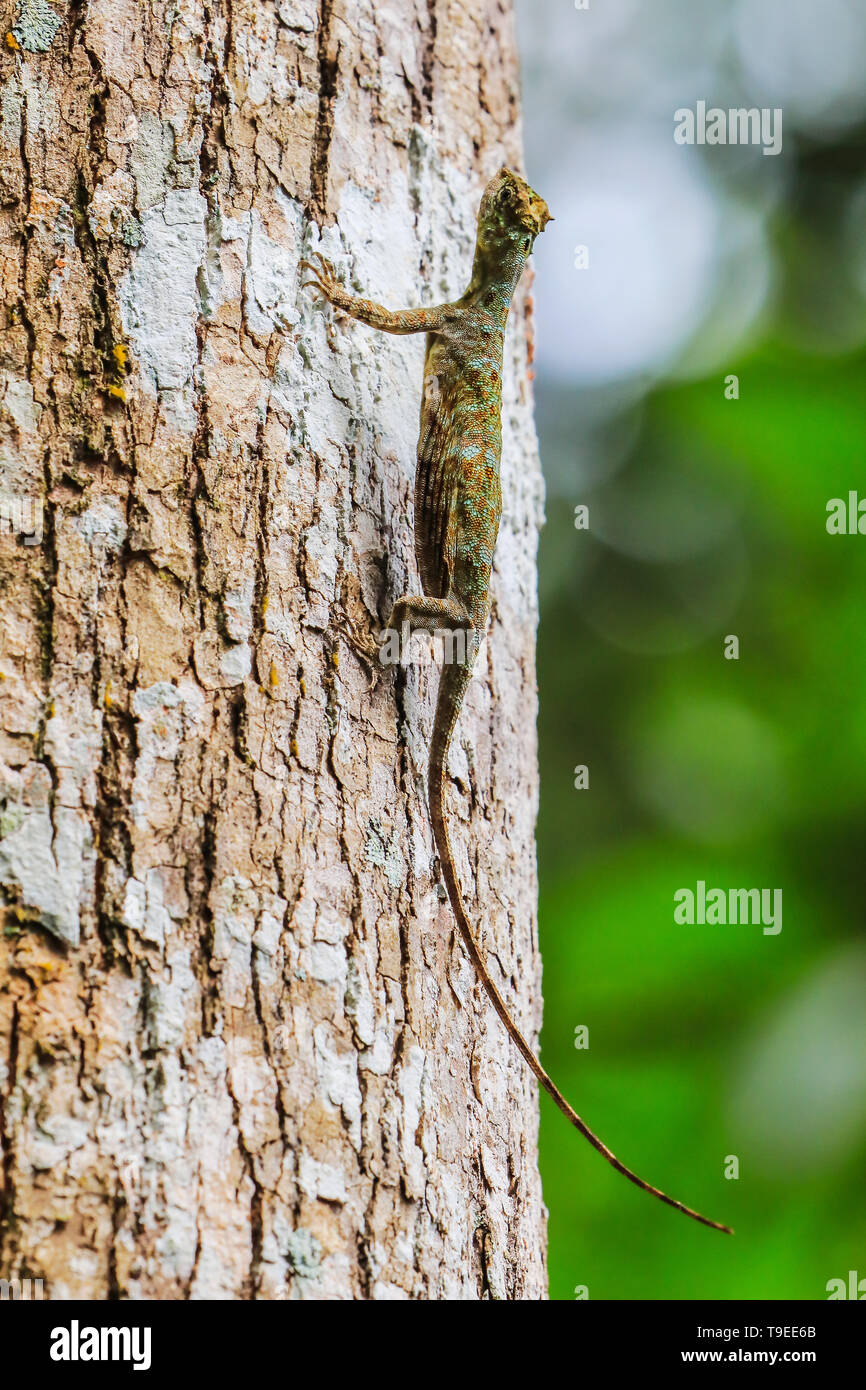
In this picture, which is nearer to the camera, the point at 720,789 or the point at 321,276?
the point at 321,276

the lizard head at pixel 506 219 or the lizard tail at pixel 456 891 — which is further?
the lizard head at pixel 506 219

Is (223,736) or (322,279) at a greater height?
(322,279)

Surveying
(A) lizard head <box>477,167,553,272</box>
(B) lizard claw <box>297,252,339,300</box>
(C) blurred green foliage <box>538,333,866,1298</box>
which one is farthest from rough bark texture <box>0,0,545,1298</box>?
(C) blurred green foliage <box>538,333,866,1298</box>

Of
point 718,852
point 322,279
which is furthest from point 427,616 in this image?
point 718,852

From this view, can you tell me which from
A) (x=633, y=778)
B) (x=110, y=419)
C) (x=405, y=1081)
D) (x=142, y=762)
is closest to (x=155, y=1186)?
(x=405, y=1081)

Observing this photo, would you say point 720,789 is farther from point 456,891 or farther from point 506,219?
point 456,891

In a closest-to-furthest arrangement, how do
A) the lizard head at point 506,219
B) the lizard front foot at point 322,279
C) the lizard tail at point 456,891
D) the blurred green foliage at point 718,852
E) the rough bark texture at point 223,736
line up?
the rough bark texture at point 223,736 → the lizard tail at point 456,891 → the lizard front foot at point 322,279 → the lizard head at point 506,219 → the blurred green foliage at point 718,852

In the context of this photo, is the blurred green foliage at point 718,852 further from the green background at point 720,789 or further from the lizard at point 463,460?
the lizard at point 463,460

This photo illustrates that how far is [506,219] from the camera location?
323 centimetres

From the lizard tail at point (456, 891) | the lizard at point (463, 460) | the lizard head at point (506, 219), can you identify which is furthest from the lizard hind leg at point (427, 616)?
the lizard head at point (506, 219)

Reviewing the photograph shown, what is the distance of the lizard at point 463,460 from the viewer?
2414 mm

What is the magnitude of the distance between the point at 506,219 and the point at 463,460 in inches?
36.0

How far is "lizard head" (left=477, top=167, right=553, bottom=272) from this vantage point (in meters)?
3.18

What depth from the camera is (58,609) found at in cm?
199
